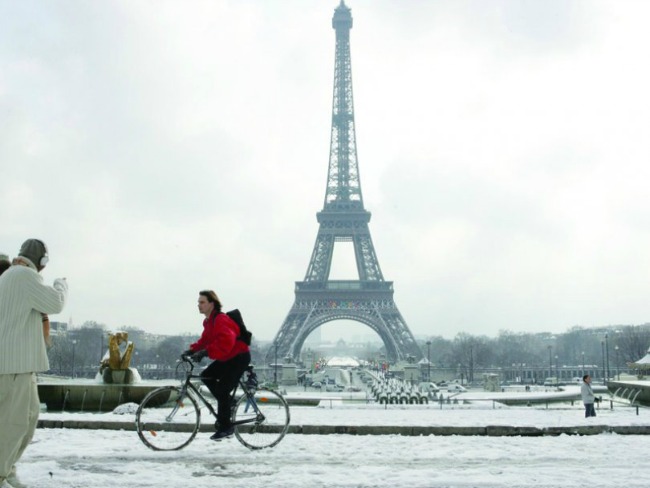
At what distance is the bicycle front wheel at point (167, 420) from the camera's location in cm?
769

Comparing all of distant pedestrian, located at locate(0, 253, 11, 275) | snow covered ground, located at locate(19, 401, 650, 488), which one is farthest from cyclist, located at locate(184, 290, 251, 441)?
distant pedestrian, located at locate(0, 253, 11, 275)

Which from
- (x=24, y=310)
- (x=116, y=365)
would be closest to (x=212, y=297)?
(x=24, y=310)

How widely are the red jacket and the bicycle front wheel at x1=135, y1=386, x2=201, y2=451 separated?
2.08 feet

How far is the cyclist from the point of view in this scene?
7.83 meters

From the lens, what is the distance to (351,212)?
87438 millimetres

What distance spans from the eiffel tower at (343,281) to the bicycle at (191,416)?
72577mm

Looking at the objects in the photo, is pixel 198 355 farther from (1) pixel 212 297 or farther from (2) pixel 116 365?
(2) pixel 116 365

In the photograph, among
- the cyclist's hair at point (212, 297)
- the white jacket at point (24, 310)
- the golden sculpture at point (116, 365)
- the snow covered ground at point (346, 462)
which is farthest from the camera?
the golden sculpture at point (116, 365)

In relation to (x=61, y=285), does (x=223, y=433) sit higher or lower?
lower

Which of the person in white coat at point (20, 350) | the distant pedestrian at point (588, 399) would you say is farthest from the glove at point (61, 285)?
the distant pedestrian at point (588, 399)

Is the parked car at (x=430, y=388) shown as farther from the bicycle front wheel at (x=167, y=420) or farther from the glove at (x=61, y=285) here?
the glove at (x=61, y=285)

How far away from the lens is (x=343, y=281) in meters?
87.1

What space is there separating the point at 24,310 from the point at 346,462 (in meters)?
3.43

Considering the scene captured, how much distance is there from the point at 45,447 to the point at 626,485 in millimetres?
5999
